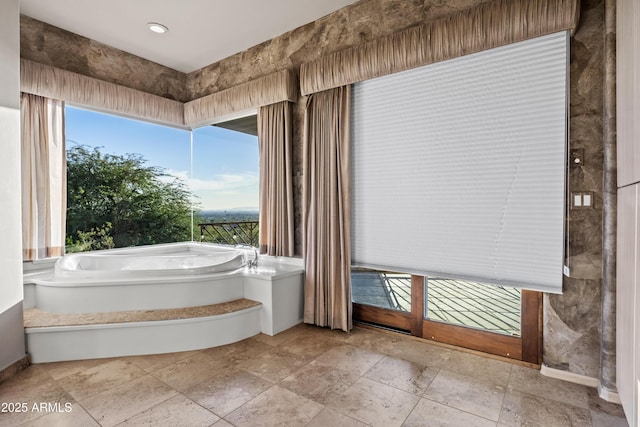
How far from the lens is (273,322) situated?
2.81 m

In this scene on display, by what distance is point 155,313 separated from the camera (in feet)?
8.43

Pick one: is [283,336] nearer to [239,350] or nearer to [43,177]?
[239,350]

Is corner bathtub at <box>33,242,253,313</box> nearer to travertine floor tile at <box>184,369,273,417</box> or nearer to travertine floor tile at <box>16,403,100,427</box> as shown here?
travertine floor tile at <box>184,369,273,417</box>

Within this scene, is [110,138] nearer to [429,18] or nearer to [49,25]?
[49,25]

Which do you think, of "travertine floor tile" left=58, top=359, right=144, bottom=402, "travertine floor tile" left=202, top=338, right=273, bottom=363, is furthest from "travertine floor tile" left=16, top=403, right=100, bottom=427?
"travertine floor tile" left=202, top=338, right=273, bottom=363

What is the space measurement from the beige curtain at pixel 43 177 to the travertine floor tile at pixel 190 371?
191 centimetres

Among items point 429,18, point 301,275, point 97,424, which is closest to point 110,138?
point 301,275

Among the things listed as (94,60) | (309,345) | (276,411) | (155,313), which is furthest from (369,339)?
(94,60)

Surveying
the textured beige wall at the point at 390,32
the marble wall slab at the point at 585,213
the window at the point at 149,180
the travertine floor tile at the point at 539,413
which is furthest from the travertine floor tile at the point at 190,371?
the marble wall slab at the point at 585,213

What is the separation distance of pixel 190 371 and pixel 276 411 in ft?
2.57

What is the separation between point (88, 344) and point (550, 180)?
3.42m

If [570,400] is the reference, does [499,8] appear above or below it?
above

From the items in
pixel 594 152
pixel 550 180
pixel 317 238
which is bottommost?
pixel 317 238

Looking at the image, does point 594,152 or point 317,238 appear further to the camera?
point 317,238
